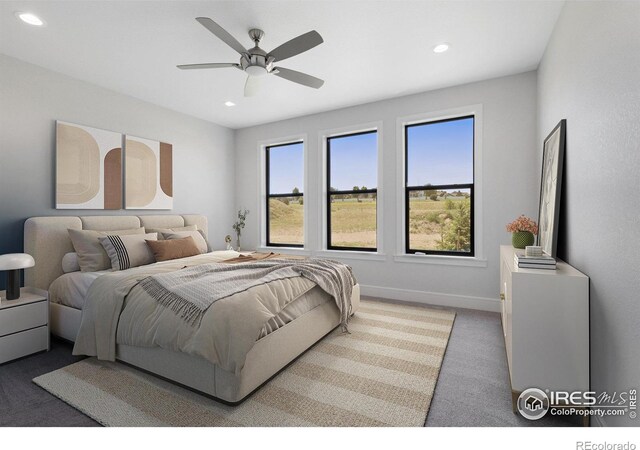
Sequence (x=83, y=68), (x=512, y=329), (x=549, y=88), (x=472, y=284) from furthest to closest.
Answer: (x=472, y=284), (x=83, y=68), (x=549, y=88), (x=512, y=329)

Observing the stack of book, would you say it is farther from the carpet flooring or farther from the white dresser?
the carpet flooring

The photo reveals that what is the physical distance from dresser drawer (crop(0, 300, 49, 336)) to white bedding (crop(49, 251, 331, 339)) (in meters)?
0.22

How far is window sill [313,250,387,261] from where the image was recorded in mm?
4348

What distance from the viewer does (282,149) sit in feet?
17.6

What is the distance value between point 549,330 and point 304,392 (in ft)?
4.94

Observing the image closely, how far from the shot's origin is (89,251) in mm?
3059

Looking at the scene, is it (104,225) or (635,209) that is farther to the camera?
(104,225)

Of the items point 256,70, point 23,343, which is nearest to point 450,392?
point 256,70

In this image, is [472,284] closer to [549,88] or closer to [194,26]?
[549,88]

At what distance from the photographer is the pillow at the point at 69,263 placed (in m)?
3.07

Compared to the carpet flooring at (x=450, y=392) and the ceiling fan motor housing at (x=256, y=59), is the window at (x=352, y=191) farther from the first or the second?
the ceiling fan motor housing at (x=256, y=59)

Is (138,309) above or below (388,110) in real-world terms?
below
